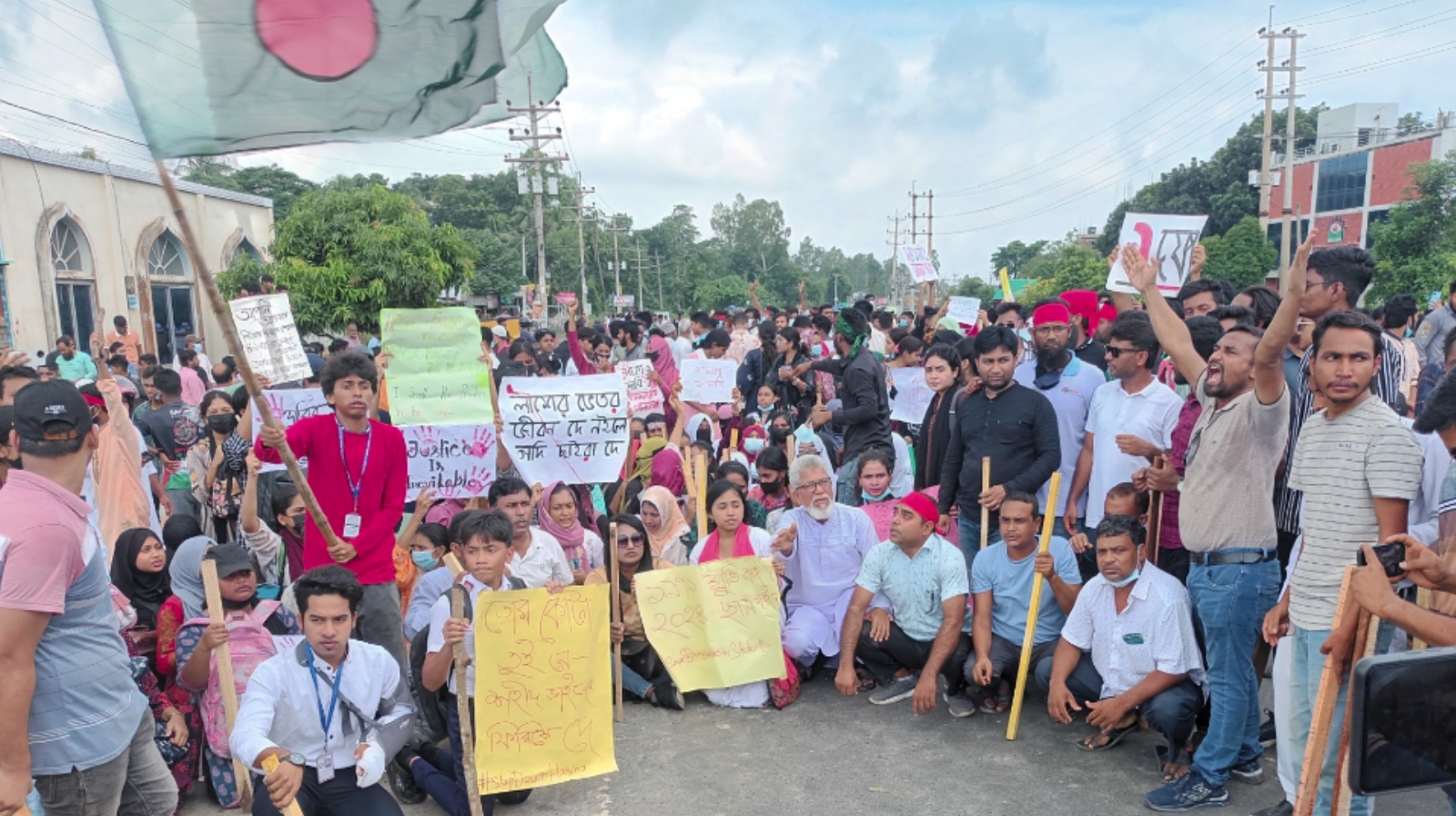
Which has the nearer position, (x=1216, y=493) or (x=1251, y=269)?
(x=1216, y=493)

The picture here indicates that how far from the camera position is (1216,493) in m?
4.11

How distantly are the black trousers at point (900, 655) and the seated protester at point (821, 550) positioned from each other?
0.24 metres

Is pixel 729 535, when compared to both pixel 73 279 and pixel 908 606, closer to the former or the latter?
pixel 908 606

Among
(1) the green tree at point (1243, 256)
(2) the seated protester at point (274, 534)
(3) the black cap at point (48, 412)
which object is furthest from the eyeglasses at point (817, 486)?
(1) the green tree at point (1243, 256)

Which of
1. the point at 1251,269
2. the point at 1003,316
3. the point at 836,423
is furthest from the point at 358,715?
the point at 1251,269

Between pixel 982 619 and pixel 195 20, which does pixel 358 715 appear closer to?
pixel 195 20

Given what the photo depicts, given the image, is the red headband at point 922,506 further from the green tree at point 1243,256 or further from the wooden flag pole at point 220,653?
the green tree at point 1243,256

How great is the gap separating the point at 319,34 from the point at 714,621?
4031mm

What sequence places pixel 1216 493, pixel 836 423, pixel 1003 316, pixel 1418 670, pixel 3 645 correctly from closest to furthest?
pixel 1418 670, pixel 3 645, pixel 1216 493, pixel 836 423, pixel 1003 316

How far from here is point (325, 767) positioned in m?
3.62

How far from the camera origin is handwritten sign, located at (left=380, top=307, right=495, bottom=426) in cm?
673

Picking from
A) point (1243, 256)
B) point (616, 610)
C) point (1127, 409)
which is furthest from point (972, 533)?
point (1243, 256)

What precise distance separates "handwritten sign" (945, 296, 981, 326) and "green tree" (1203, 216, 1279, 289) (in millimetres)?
26717

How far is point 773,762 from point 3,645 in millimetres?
3423
